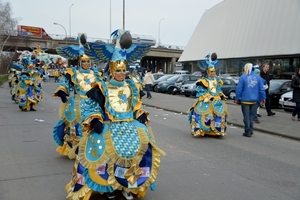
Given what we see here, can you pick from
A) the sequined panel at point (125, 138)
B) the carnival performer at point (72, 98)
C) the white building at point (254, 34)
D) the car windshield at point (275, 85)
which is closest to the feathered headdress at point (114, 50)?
the sequined panel at point (125, 138)

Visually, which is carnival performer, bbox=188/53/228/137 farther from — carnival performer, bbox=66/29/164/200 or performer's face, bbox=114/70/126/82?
performer's face, bbox=114/70/126/82

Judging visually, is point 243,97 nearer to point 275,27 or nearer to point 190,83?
point 190,83

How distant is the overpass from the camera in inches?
1989

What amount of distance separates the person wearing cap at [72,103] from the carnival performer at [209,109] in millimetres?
3277

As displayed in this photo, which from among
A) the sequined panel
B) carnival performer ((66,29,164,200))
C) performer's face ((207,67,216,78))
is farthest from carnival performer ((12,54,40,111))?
the sequined panel

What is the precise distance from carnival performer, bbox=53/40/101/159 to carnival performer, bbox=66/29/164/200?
194cm

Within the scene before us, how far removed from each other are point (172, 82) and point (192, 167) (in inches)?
756

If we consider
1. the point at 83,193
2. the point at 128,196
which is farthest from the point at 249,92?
the point at 83,193

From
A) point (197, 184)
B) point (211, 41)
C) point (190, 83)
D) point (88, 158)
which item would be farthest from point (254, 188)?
point (211, 41)

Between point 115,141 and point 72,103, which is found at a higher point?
point 72,103

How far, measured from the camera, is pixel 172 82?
25062 millimetres

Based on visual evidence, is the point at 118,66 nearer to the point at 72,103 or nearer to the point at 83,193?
the point at 83,193

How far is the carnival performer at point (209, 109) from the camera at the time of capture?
8.70 m

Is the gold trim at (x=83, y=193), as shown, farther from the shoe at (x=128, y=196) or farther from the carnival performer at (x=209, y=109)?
the carnival performer at (x=209, y=109)
